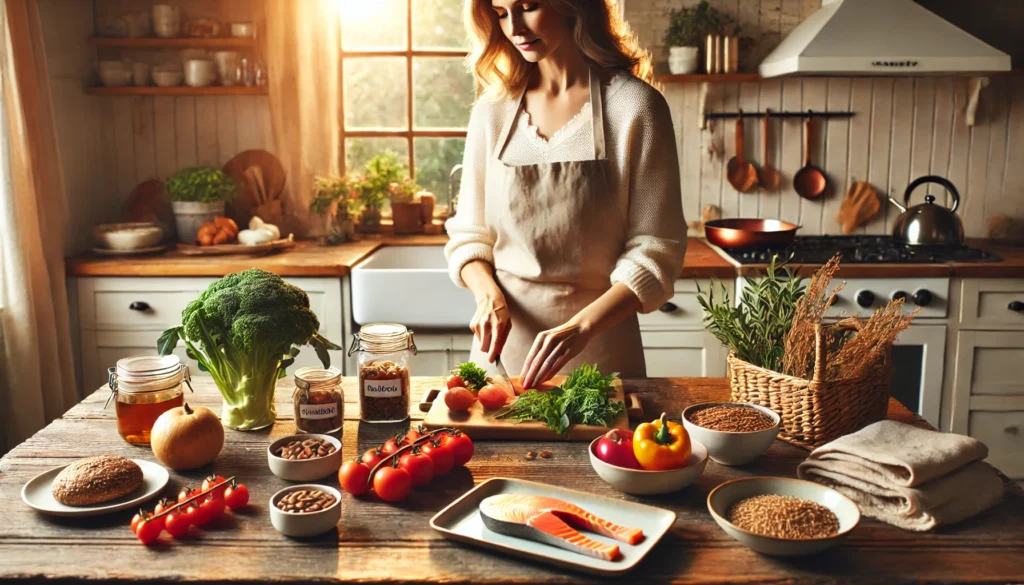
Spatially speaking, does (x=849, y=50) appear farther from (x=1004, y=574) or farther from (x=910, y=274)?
(x=1004, y=574)

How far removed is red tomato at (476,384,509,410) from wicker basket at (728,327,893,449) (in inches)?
16.7

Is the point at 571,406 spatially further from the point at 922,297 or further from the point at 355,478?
the point at 922,297

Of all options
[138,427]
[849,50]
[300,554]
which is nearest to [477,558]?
[300,554]

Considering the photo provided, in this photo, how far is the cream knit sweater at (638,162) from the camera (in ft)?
6.23

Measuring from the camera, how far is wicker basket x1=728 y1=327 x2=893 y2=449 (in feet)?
4.80

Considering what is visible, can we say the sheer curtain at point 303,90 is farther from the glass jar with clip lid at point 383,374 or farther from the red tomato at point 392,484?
the red tomato at point 392,484

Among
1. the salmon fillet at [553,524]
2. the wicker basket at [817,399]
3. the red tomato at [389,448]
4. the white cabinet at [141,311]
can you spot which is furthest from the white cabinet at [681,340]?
the salmon fillet at [553,524]

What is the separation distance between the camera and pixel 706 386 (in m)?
1.88

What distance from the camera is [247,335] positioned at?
1516 mm

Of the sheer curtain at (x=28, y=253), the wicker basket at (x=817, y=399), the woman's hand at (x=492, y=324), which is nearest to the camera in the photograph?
the wicker basket at (x=817, y=399)

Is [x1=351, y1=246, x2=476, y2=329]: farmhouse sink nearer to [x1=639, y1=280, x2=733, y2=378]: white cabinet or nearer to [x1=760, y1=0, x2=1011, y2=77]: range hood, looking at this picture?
[x1=639, y1=280, x2=733, y2=378]: white cabinet

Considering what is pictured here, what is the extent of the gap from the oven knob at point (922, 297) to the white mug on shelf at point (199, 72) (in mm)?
2765

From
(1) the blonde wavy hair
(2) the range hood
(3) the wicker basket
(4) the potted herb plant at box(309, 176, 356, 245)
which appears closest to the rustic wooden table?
(3) the wicker basket

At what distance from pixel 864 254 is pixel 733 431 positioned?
197 centimetres
